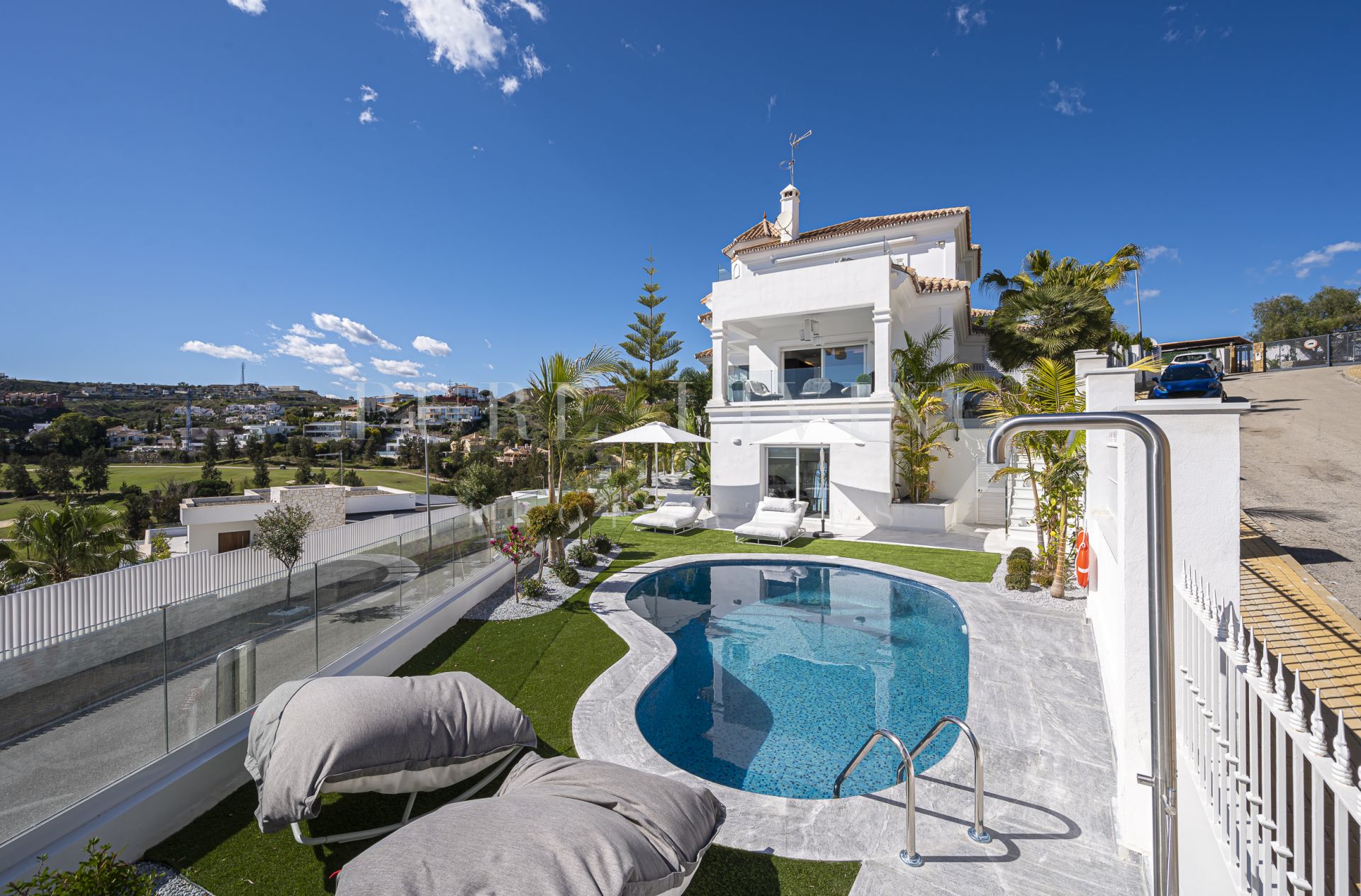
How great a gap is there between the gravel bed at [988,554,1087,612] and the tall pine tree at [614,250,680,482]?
1980cm

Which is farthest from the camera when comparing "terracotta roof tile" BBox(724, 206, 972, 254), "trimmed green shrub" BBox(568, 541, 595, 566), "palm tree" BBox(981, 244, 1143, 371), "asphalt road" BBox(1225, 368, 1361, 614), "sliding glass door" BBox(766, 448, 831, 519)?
"terracotta roof tile" BBox(724, 206, 972, 254)

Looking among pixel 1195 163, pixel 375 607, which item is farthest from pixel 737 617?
pixel 1195 163

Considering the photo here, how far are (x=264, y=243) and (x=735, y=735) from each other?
46.9 m

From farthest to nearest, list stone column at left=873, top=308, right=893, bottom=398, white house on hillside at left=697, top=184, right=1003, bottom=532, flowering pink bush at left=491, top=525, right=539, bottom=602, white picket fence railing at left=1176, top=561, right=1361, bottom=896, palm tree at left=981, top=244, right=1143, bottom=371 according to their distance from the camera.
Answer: palm tree at left=981, top=244, right=1143, bottom=371 → white house on hillside at left=697, top=184, right=1003, bottom=532 → stone column at left=873, top=308, right=893, bottom=398 → flowering pink bush at left=491, top=525, right=539, bottom=602 → white picket fence railing at left=1176, top=561, right=1361, bottom=896

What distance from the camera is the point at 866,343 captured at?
55.2 ft

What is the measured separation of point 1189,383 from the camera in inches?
677

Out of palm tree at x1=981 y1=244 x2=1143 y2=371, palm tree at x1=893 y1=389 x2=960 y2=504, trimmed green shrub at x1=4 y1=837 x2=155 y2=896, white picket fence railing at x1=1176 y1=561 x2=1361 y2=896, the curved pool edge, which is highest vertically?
palm tree at x1=981 y1=244 x2=1143 y2=371

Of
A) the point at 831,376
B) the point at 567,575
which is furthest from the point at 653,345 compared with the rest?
the point at 567,575

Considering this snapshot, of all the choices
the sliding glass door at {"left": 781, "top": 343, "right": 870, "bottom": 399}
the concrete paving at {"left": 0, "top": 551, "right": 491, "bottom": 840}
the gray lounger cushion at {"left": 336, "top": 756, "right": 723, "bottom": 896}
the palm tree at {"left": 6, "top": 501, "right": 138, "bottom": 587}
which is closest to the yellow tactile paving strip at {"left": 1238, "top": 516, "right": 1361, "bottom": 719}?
the gray lounger cushion at {"left": 336, "top": 756, "right": 723, "bottom": 896}

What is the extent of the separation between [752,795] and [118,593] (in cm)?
910

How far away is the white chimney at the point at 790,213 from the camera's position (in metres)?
22.3

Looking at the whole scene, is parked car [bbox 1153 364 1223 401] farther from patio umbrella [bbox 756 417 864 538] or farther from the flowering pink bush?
the flowering pink bush

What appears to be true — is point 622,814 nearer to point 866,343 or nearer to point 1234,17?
point 866,343

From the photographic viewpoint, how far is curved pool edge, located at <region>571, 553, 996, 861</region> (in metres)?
3.67
